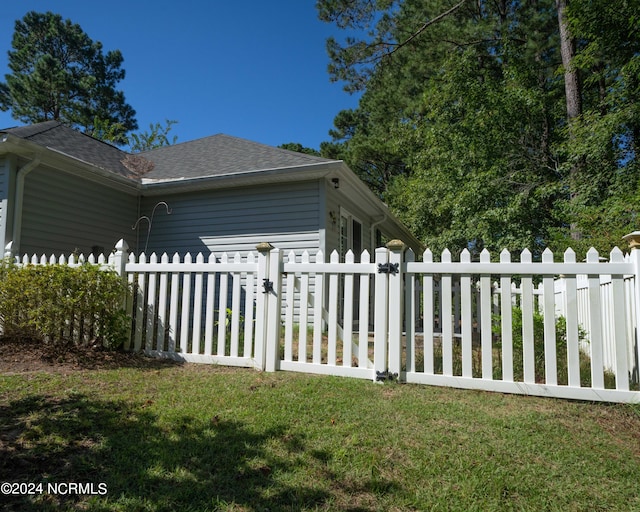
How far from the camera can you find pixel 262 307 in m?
4.29

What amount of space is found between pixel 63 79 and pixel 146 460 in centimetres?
2890

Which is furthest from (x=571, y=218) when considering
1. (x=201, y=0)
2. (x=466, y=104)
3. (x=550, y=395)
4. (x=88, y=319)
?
(x=201, y=0)

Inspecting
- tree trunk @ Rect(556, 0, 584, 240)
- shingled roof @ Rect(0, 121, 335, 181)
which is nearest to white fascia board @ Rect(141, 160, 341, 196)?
shingled roof @ Rect(0, 121, 335, 181)

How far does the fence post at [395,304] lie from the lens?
3758 millimetres

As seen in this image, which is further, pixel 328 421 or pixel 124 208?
Answer: pixel 124 208

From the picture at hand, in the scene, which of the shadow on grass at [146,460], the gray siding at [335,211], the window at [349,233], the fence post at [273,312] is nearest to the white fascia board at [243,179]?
the gray siding at [335,211]

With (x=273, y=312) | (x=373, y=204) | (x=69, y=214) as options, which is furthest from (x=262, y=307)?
(x=373, y=204)

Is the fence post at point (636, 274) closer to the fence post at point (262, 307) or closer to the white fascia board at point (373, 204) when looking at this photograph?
the fence post at point (262, 307)

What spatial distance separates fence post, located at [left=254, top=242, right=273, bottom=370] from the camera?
4.24m

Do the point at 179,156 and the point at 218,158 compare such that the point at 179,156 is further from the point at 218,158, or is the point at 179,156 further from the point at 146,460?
the point at 146,460

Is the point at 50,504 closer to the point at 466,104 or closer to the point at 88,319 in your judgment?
the point at 88,319

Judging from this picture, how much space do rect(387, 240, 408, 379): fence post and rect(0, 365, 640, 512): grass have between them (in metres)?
0.28

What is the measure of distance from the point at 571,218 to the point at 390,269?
7531 mm

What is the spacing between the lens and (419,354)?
5.14 metres
